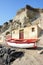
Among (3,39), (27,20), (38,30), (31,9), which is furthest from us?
(31,9)

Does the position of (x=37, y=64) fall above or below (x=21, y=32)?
below

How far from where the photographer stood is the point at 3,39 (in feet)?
115

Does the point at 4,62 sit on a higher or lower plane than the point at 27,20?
lower

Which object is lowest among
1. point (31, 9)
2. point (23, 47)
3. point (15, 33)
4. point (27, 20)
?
point (23, 47)

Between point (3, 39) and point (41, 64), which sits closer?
point (41, 64)

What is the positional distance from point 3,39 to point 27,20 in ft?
35.4

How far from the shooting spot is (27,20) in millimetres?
43031

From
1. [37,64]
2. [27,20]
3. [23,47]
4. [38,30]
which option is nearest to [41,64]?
[37,64]

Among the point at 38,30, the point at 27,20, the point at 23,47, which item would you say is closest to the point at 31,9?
the point at 27,20

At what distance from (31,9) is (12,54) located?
98.2 feet

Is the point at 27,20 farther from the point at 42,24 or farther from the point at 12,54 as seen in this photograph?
the point at 12,54

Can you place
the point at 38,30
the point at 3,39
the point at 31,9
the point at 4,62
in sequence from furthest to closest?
the point at 31,9, the point at 3,39, the point at 38,30, the point at 4,62

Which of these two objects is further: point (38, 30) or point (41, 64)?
point (38, 30)

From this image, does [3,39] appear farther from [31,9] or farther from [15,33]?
[31,9]
